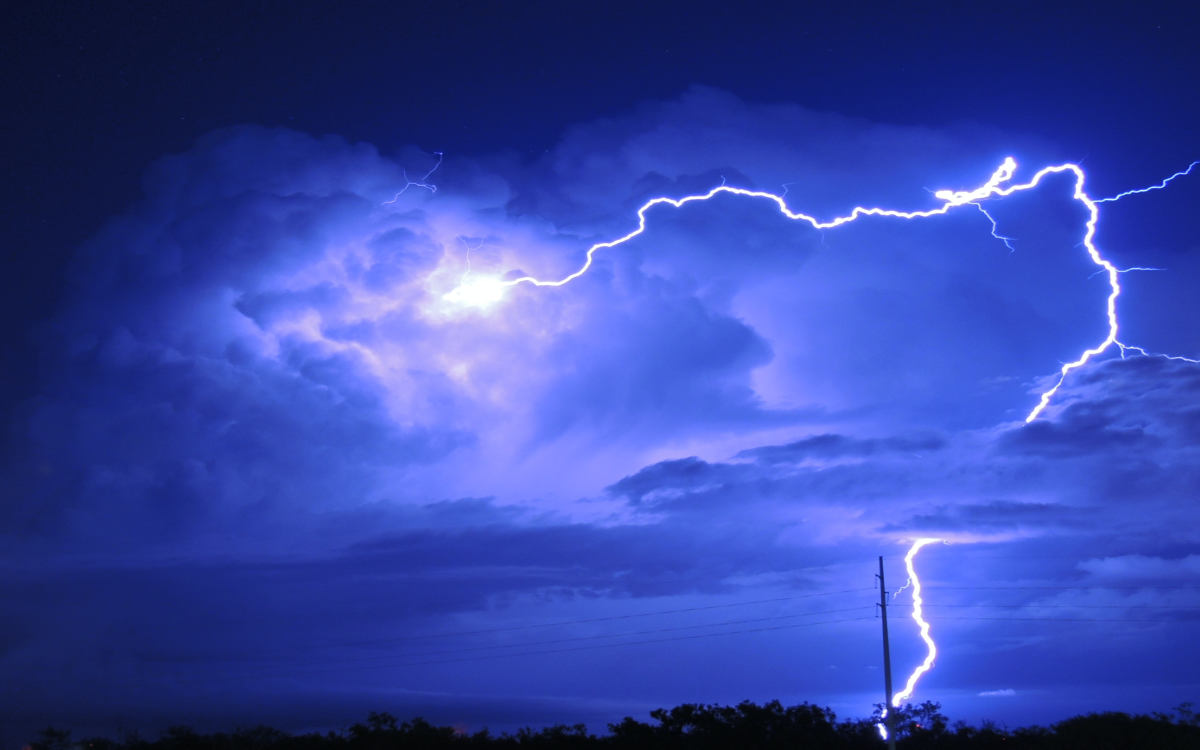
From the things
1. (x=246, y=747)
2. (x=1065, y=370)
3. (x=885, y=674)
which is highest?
(x=1065, y=370)

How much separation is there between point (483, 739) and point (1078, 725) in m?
21.1

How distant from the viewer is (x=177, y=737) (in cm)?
3991

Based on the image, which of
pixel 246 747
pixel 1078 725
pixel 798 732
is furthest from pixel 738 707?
pixel 246 747

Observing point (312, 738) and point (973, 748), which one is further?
point (312, 738)

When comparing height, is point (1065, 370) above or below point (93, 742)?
above

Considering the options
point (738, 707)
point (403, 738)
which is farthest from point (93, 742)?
point (738, 707)

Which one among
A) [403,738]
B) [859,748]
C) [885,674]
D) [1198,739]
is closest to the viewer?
[885,674]

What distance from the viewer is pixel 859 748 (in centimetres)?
3653

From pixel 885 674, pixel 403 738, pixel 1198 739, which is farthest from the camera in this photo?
pixel 403 738

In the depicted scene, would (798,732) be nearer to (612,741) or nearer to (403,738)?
(612,741)

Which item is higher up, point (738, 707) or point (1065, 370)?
point (1065, 370)

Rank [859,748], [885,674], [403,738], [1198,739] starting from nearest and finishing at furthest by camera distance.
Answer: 1. [885,674]
2. [1198,739]
3. [859,748]
4. [403,738]

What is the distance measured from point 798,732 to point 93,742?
26151 millimetres

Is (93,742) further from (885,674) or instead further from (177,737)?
(885,674)
